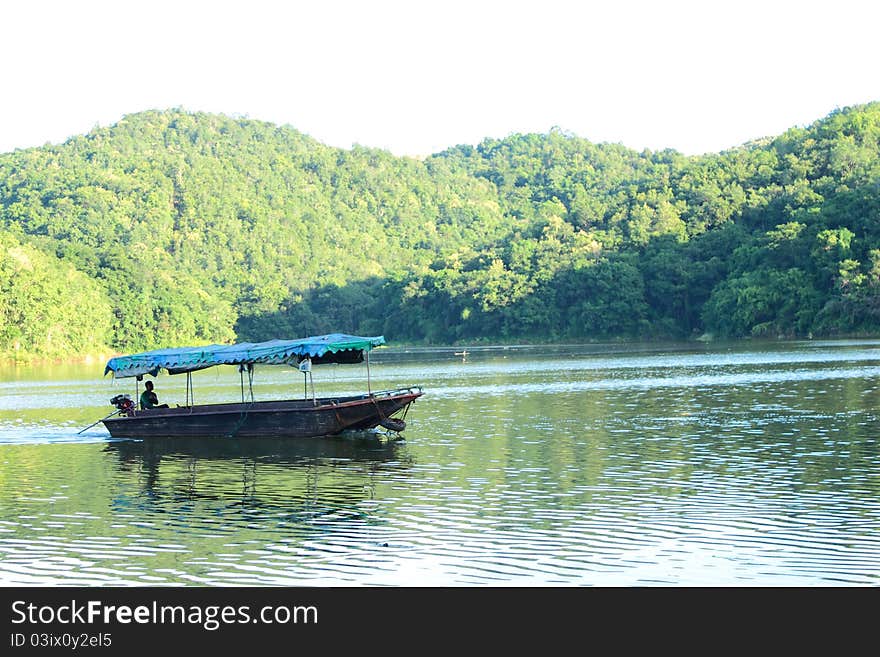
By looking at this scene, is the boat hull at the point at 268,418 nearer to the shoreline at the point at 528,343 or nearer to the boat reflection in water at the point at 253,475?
the boat reflection in water at the point at 253,475

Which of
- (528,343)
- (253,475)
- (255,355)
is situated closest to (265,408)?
(255,355)

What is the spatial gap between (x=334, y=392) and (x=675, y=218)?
272ft

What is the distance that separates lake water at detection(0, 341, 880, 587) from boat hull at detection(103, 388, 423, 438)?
43cm

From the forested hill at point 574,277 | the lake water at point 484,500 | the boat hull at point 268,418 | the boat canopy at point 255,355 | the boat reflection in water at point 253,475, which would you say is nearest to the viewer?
the lake water at point 484,500

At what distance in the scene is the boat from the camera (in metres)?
32.3

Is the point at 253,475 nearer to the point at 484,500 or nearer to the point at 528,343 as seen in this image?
the point at 484,500

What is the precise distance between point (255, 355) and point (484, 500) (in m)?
13.6

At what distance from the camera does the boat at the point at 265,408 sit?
32.3 metres

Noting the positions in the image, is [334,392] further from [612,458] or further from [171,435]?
[612,458]

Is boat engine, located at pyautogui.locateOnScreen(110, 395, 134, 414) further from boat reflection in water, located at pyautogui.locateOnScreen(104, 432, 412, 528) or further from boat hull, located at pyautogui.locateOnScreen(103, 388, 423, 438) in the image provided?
boat reflection in water, located at pyautogui.locateOnScreen(104, 432, 412, 528)

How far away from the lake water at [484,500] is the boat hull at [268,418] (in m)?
0.43

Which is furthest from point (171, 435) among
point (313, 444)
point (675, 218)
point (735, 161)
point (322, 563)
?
point (735, 161)

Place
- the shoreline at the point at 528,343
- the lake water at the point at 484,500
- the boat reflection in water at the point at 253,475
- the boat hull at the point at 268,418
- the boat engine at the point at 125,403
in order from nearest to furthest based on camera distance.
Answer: the lake water at the point at 484,500 < the boat reflection in water at the point at 253,475 < the boat hull at the point at 268,418 < the boat engine at the point at 125,403 < the shoreline at the point at 528,343

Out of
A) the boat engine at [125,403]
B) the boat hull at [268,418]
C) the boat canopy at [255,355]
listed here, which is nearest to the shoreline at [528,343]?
the boat canopy at [255,355]
